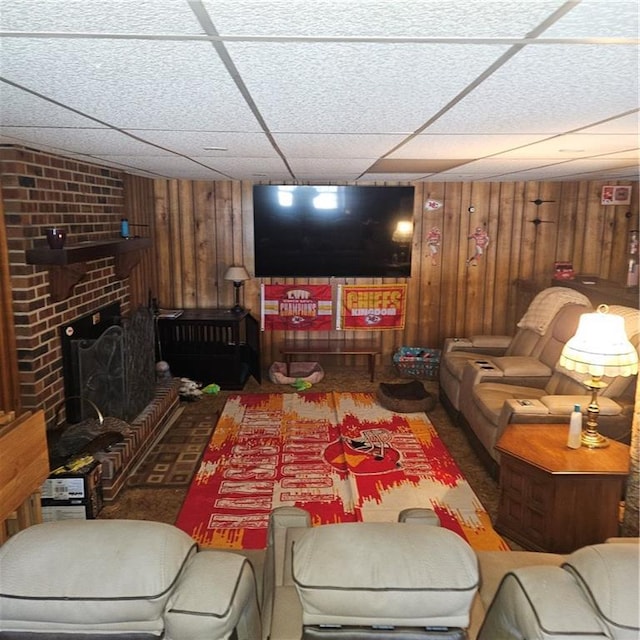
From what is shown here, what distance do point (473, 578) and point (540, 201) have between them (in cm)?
559

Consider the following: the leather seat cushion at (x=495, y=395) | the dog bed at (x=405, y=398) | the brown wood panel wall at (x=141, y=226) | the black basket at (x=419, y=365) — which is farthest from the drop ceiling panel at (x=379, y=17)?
the black basket at (x=419, y=365)

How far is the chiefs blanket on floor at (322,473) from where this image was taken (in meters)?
Result: 3.22

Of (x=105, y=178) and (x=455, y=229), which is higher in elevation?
(x=105, y=178)

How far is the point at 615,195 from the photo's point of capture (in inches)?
229

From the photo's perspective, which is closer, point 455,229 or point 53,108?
point 53,108

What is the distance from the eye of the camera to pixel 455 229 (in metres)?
6.00

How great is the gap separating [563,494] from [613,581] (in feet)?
6.24

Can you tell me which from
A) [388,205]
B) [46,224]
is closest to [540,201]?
[388,205]

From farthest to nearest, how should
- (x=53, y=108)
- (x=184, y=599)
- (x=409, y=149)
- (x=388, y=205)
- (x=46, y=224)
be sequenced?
1. (x=388, y=205)
2. (x=46, y=224)
3. (x=409, y=149)
4. (x=53, y=108)
5. (x=184, y=599)

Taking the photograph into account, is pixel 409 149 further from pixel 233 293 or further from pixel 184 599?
pixel 233 293

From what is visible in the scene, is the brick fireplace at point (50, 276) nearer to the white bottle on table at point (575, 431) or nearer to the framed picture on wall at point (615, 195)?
the white bottle on table at point (575, 431)

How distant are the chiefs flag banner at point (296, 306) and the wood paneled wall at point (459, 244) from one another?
111 millimetres

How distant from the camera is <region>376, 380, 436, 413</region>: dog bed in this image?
4.90 m

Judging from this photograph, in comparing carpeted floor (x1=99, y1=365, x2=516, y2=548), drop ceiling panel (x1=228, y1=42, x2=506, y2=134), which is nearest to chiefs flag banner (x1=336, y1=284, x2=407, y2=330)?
carpeted floor (x1=99, y1=365, x2=516, y2=548)
